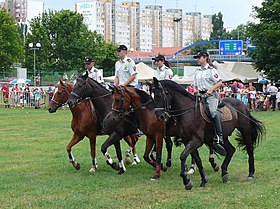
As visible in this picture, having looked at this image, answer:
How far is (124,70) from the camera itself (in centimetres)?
1308

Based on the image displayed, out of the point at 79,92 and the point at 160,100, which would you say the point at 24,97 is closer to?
the point at 79,92

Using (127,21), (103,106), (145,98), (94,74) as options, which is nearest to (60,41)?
(94,74)

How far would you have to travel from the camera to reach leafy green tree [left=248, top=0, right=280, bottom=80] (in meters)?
42.1

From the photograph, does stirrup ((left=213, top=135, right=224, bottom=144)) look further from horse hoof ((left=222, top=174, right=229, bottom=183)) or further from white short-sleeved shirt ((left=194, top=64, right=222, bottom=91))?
white short-sleeved shirt ((left=194, top=64, right=222, bottom=91))

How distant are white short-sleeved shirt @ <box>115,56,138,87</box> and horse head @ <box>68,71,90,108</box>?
0.99 meters

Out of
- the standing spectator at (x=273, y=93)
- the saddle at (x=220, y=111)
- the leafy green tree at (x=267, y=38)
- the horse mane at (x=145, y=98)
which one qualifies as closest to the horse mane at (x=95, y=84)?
the horse mane at (x=145, y=98)

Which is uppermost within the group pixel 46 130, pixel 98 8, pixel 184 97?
pixel 98 8

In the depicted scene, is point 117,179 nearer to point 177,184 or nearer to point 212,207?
point 177,184

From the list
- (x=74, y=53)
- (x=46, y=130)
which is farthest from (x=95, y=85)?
(x=74, y=53)

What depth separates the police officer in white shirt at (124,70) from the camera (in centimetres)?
1290

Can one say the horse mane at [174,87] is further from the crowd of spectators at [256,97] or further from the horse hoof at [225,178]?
the crowd of spectators at [256,97]

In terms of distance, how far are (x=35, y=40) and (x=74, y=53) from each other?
196 inches

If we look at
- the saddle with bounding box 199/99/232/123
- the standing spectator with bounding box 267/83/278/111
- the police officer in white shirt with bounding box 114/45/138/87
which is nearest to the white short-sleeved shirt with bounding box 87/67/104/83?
the police officer in white shirt with bounding box 114/45/138/87

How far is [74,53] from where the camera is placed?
2665 inches
